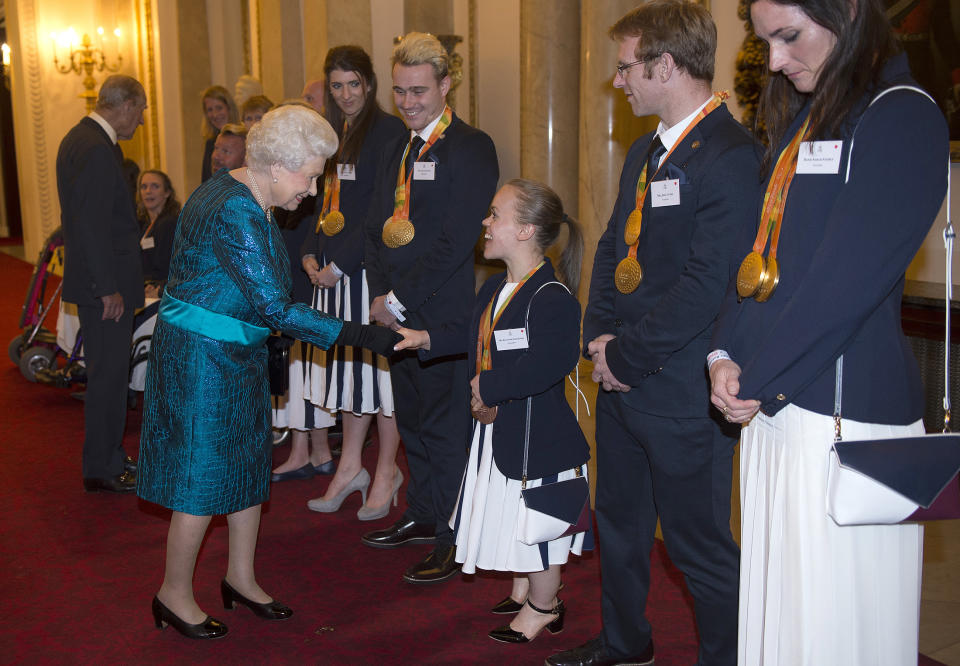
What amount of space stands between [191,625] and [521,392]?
144 cm

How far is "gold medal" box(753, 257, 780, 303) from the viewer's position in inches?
74.3

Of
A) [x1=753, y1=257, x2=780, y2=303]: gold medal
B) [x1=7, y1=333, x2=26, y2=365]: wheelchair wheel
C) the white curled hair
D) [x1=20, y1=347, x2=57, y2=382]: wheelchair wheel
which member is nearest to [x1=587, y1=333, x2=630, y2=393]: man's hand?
[x1=753, y1=257, x2=780, y2=303]: gold medal

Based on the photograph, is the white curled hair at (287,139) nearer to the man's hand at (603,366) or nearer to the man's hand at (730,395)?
the man's hand at (603,366)

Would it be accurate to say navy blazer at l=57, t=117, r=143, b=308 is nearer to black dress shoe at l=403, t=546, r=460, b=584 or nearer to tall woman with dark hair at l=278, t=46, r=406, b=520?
tall woman with dark hair at l=278, t=46, r=406, b=520

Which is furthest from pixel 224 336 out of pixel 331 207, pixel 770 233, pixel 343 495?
pixel 770 233

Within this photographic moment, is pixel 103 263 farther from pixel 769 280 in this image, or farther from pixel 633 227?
pixel 769 280

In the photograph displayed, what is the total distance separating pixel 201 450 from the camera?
2.94m

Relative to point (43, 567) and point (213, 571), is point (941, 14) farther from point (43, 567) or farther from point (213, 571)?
point (43, 567)

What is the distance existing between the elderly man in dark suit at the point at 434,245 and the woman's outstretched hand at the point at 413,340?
34 cm

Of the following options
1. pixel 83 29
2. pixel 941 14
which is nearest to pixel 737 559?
pixel 941 14

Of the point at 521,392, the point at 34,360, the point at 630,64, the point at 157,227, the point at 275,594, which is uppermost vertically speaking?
the point at 630,64

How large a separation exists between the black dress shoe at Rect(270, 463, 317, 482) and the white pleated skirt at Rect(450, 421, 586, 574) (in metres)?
1.99

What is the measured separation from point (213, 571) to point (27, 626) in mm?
709

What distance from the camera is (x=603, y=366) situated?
2502 millimetres
